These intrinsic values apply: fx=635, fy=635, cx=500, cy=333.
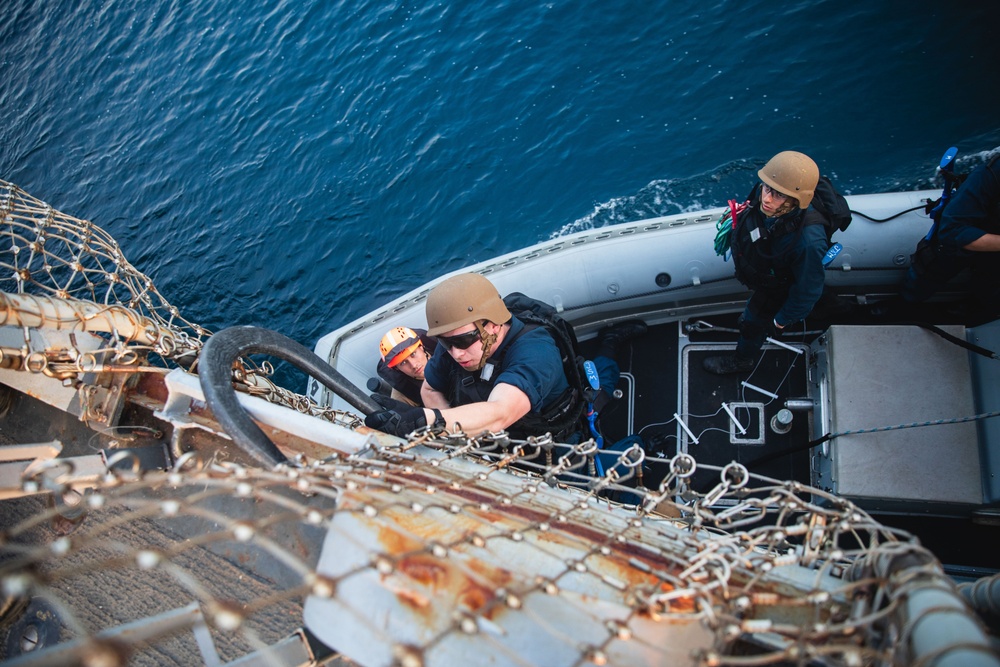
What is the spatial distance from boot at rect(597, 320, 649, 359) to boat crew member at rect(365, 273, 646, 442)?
1.62 m

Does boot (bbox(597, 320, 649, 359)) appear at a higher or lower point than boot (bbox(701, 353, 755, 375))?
higher

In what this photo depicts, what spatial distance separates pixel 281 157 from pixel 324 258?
2.87 meters

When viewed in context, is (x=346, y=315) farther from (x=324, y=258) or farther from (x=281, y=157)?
(x=281, y=157)

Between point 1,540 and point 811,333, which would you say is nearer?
point 1,540

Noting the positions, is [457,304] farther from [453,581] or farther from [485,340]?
[453,581]

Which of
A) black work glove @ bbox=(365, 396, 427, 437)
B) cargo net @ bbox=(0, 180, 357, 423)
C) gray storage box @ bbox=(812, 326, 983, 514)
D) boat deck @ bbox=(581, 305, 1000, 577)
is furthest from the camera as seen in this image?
boat deck @ bbox=(581, 305, 1000, 577)

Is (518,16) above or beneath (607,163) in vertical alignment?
above

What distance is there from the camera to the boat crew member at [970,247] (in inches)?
153

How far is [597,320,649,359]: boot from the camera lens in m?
5.52

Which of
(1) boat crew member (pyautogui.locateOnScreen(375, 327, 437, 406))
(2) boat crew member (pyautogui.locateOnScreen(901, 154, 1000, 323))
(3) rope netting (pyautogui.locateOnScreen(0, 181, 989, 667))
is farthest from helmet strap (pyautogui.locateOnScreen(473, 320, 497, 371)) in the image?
(2) boat crew member (pyautogui.locateOnScreen(901, 154, 1000, 323))

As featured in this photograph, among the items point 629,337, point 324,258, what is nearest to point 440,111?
point 324,258

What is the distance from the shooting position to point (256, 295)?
30.1 feet

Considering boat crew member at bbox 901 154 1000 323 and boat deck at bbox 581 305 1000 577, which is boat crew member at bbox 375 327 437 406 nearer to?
boat deck at bbox 581 305 1000 577

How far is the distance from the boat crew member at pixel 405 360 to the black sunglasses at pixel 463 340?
131cm
